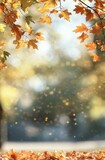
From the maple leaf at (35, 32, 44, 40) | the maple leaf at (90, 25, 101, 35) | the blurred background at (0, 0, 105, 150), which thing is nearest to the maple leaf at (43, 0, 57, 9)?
the maple leaf at (35, 32, 44, 40)

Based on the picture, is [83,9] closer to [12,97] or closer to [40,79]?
[12,97]

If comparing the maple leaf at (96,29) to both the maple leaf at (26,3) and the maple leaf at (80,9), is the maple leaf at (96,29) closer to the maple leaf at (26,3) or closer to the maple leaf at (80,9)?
the maple leaf at (80,9)

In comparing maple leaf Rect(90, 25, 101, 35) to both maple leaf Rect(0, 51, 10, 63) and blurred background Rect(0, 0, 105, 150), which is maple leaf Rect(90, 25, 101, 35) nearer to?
maple leaf Rect(0, 51, 10, 63)

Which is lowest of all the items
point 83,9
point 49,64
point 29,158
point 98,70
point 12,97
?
point 29,158

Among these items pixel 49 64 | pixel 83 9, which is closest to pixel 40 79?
pixel 49 64

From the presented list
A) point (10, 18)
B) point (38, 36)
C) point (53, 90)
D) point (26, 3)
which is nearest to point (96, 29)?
point (38, 36)

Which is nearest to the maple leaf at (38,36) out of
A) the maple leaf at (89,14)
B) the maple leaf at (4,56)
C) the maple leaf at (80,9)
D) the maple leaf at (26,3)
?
the maple leaf at (4,56)

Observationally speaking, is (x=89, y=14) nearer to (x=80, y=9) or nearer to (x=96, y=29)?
(x=80, y=9)

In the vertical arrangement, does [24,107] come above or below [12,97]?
above
